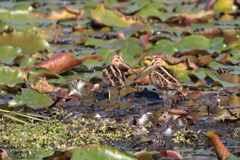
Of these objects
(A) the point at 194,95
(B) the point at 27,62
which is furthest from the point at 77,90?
(B) the point at 27,62

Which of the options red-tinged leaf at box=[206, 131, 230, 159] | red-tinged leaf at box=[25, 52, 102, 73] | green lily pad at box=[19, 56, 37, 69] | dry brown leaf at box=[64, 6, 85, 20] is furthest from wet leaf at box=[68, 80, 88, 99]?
dry brown leaf at box=[64, 6, 85, 20]

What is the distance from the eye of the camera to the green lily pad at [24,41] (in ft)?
34.1

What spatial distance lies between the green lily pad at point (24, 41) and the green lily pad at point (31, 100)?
350 cm

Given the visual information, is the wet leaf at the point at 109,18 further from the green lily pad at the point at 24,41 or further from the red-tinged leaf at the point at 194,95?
the red-tinged leaf at the point at 194,95

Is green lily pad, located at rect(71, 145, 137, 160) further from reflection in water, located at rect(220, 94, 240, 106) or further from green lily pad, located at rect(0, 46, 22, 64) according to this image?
green lily pad, located at rect(0, 46, 22, 64)

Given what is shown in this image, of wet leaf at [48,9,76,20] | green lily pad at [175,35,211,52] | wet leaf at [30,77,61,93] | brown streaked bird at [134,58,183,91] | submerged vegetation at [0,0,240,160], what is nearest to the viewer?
submerged vegetation at [0,0,240,160]

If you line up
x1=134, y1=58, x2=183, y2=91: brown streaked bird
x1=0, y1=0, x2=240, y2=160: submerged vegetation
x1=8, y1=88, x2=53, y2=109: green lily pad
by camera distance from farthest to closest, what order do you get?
x1=134, y1=58, x2=183, y2=91: brown streaked bird < x1=8, y1=88, x2=53, y2=109: green lily pad < x1=0, y1=0, x2=240, y2=160: submerged vegetation

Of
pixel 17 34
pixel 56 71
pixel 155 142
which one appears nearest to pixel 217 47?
pixel 56 71

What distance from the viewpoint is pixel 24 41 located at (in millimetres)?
10500

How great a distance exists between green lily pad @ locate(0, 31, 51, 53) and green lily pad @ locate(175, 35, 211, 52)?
2578 millimetres

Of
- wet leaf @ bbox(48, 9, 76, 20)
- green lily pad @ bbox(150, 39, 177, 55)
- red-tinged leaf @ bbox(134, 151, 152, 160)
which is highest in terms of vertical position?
red-tinged leaf @ bbox(134, 151, 152, 160)

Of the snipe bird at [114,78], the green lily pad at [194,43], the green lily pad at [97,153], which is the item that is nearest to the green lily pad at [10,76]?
the snipe bird at [114,78]

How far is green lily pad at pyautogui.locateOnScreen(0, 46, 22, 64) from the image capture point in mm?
9688

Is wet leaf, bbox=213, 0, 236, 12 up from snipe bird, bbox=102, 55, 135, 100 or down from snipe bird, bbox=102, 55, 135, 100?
up
